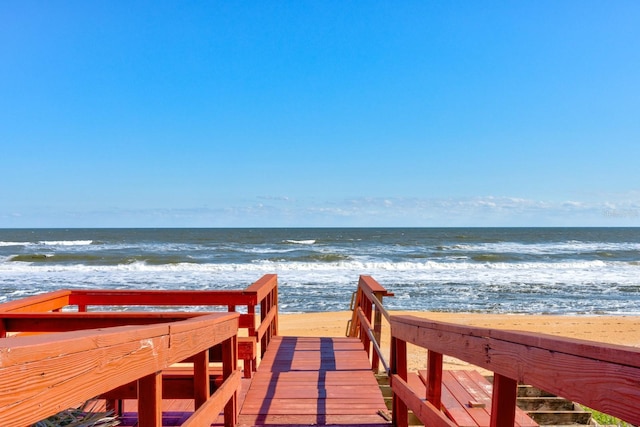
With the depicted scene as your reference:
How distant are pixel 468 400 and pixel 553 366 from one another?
3.68 metres

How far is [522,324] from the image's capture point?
44.5ft

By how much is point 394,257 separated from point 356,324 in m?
30.4

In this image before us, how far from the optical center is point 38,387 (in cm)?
109

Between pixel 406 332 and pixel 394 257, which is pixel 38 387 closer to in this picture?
pixel 406 332

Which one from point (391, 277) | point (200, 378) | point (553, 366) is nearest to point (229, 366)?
point (200, 378)

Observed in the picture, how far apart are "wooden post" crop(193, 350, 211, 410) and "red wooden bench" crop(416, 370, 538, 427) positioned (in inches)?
95.4

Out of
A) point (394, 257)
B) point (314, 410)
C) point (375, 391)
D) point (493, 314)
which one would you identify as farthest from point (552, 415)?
point (394, 257)

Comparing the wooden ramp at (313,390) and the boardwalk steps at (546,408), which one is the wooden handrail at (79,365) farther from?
the boardwalk steps at (546,408)

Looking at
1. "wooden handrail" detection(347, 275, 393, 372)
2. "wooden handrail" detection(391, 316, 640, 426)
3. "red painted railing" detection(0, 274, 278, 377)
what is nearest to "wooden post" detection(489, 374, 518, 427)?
"wooden handrail" detection(391, 316, 640, 426)

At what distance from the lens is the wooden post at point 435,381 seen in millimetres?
2516

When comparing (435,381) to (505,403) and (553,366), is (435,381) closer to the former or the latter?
(505,403)

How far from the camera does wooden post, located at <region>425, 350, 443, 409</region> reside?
2.52m

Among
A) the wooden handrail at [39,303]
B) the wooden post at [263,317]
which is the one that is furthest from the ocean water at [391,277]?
the wooden handrail at [39,303]

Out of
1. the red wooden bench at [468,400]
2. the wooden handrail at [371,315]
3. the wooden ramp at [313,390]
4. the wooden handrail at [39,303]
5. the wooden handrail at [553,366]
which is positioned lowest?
the red wooden bench at [468,400]
